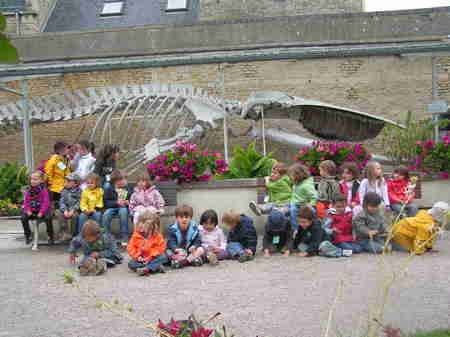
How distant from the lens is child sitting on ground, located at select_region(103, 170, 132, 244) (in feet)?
28.1

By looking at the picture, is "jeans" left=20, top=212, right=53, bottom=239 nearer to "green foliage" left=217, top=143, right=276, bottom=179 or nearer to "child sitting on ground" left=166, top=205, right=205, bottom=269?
"child sitting on ground" left=166, top=205, right=205, bottom=269

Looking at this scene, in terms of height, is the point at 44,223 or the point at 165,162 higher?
the point at 165,162

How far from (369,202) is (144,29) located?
14777mm

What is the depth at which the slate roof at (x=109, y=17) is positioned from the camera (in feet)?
91.7

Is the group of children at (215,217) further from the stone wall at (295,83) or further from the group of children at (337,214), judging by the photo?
the stone wall at (295,83)

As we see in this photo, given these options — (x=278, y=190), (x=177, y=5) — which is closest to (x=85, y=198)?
(x=278, y=190)

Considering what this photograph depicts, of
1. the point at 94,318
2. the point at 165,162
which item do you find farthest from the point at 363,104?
the point at 94,318

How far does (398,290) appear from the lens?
544 centimetres

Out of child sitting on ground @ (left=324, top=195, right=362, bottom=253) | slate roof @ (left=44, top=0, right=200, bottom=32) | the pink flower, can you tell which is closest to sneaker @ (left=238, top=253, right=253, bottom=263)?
child sitting on ground @ (left=324, top=195, right=362, bottom=253)

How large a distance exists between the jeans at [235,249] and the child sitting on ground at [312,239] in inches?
32.1

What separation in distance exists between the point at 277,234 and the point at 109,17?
76.3 feet

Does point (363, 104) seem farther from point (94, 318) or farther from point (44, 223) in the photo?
point (94, 318)

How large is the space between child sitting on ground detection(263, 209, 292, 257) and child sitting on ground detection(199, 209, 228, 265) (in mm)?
628

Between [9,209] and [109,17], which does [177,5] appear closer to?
[109,17]
